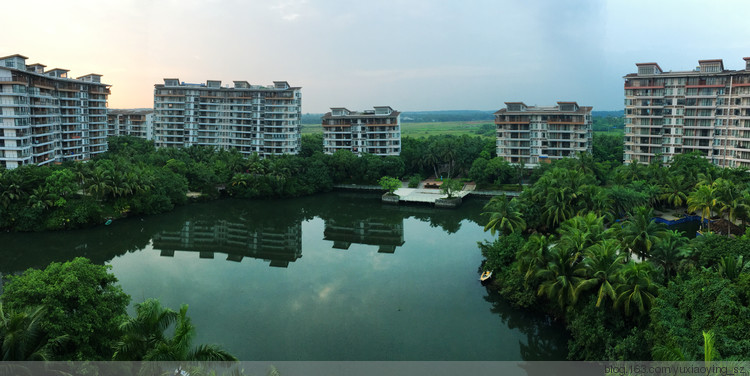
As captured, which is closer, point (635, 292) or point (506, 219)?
point (635, 292)

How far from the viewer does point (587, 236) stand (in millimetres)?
18062

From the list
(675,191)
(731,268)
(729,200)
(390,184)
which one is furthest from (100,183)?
(675,191)

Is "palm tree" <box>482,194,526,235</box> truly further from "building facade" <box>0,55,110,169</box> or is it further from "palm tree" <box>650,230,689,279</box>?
"building facade" <box>0,55,110,169</box>

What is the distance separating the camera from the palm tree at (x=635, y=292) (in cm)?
1452

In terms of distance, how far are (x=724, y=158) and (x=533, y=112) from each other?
55.3 feet

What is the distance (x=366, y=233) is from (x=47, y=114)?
3184cm

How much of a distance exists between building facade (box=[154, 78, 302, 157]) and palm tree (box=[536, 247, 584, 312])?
146ft

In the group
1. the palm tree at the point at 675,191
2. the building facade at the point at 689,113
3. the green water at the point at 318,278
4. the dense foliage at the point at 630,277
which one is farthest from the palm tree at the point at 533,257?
the building facade at the point at 689,113

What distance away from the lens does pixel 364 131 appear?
56.4 meters

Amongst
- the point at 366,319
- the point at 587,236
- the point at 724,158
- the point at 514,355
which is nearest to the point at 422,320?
the point at 366,319

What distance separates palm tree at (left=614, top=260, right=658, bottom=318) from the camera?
1452cm

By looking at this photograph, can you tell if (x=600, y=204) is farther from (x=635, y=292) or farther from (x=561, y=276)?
(x=635, y=292)

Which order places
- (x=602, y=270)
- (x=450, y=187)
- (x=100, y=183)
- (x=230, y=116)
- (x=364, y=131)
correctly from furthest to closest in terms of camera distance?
(x=230, y=116)
(x=364, y=131)
(x=450, y=187)
(x=100, y=183)
(x=602, y=270)

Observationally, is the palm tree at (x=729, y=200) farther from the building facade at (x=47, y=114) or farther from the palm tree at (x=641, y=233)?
the building facade at (x=47, y=114)
